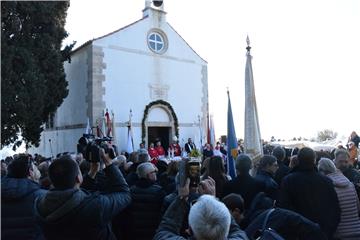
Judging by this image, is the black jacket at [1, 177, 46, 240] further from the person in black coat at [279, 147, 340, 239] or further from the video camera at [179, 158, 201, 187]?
the person in black coat at [279, 147, 340, 239]

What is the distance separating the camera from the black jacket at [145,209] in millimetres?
4352

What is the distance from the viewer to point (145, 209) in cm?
435

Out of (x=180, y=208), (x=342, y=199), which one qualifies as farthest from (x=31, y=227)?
(x=342, y=199)

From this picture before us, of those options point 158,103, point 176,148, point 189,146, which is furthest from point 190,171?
point 158,103

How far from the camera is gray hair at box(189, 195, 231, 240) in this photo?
6.99 feet

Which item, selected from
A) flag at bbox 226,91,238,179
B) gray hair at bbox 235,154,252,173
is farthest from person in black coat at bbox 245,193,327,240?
flag at bbox 226,91,238,179

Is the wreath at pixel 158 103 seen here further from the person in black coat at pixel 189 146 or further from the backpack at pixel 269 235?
the backpack at pixel 269 235

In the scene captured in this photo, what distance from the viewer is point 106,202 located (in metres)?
3.03

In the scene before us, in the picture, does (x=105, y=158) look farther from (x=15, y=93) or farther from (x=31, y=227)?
(x=15, y=93)

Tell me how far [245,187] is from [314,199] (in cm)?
77

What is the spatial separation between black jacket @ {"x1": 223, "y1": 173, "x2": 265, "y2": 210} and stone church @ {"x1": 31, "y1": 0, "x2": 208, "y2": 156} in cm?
1422

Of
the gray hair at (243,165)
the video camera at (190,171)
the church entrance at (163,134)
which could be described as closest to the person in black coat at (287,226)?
the video camera at (190,171)

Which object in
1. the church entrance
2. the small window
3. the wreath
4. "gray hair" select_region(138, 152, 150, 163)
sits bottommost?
"gray hair" select_region(138, 152, 150, 163)

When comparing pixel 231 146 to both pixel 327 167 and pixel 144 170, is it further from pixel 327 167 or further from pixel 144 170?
pixel 144 170
